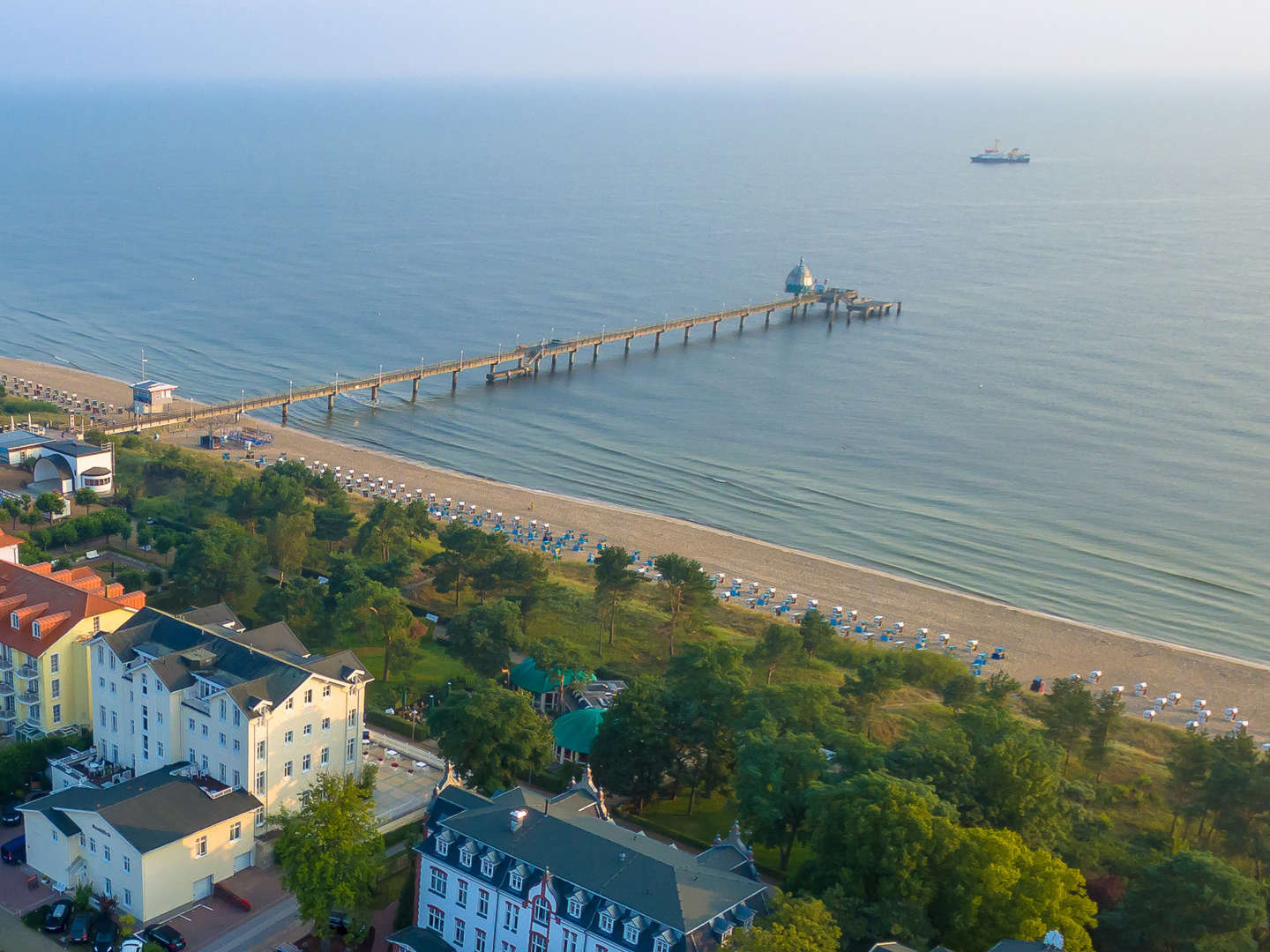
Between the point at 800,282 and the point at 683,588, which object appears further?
the point at 800,282

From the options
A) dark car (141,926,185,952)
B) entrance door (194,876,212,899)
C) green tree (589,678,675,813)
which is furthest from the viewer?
green tree (589,678,675,813)

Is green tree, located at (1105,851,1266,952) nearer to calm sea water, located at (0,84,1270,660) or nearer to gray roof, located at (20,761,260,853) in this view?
gray roof, located at (20,761,260,853)

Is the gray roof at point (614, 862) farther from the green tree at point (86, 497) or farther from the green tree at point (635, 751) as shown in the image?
the green tree at point (86, 497)

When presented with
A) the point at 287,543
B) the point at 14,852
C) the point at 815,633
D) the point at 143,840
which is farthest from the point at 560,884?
the point at 287,543

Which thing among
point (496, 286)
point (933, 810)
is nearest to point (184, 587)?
point (933, 810)

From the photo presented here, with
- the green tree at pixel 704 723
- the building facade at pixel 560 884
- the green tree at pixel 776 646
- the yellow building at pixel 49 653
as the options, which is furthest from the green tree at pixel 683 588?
the yellow building at pixel 49 653

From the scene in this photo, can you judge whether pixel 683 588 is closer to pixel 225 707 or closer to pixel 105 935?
pixel 225 707

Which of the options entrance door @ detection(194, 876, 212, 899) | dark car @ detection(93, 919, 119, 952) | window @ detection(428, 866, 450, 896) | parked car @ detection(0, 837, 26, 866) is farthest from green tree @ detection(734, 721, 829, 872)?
parked car @ detection(0, 837, 26, 866)
